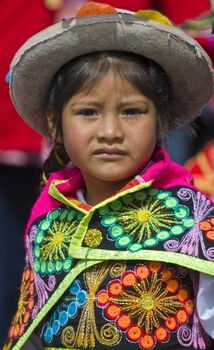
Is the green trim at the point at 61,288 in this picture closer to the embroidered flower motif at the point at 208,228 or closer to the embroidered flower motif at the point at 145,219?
the embroidered flower motif at the point at 145,219

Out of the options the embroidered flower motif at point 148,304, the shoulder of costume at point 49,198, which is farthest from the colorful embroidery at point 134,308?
the shoulder of costume at point 49,198

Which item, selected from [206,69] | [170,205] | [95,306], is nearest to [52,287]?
[95,306]

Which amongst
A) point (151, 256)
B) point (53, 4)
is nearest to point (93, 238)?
point (151, 256)

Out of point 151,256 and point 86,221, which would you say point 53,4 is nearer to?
point 86,221

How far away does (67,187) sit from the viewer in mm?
2336

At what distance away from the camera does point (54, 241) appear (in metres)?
2.27

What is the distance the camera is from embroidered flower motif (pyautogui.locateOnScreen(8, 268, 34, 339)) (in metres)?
2.33

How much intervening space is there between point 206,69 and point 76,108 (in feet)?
1.09

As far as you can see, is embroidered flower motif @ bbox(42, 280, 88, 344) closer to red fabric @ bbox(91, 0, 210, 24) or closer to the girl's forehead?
the girl's forehead

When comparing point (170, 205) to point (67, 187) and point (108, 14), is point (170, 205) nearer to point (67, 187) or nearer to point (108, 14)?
point (67, 187)

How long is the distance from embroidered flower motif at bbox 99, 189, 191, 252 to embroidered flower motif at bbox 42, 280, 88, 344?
148 mm

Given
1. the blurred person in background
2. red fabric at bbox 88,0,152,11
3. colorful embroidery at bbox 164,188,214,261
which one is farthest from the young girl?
the blurred person in background

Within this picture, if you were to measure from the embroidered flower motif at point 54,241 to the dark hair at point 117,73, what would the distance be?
214 millimetres

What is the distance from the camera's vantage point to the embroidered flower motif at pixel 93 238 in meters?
2.16
